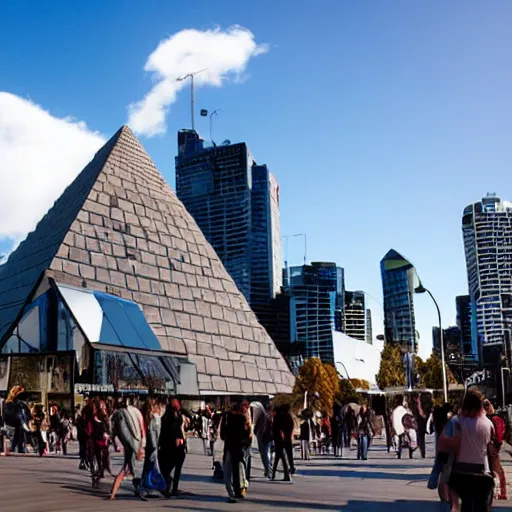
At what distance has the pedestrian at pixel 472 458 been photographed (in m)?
6.52

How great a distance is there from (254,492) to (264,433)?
3.15 metres

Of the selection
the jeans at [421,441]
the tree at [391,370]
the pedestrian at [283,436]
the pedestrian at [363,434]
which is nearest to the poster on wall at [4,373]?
the pedestrian at [363,434]

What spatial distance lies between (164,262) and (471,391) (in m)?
37.5

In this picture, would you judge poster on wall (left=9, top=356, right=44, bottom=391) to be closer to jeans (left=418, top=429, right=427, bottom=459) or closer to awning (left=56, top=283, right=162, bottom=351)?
awning (left=56, top=283, right=162, bottom=351)

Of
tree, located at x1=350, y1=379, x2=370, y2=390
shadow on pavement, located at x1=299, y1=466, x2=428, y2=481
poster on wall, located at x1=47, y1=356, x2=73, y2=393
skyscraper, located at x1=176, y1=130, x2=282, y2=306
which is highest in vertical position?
skyscraper, located at x1=176, y1=130, x2=282, y2=306

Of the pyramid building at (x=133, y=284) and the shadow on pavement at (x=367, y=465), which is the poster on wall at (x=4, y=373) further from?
the shadow on pavement at (x=367, y=465)

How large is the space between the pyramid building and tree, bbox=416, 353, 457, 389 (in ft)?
136

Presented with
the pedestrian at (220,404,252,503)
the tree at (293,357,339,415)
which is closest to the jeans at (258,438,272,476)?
the pedestrian at (220,404,252,503)

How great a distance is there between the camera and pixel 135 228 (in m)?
43.7

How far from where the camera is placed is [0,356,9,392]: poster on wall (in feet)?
101

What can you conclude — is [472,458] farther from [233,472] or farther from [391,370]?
[391,370]

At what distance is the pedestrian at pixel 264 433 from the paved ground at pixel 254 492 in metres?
0.32

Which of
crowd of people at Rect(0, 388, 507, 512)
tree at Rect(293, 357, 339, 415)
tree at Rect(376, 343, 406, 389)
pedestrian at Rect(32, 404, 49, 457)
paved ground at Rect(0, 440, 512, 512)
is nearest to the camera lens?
crowd of people at Rect(0, 388, 507, 512)

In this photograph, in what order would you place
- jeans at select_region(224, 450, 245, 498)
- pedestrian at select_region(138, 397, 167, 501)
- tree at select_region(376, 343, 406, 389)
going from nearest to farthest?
jeans at select_region(224, 450, 245, 498), pedestrian at select_region(138, 397, 167, 501), tree at select_region(376, 343, 406, 389)
